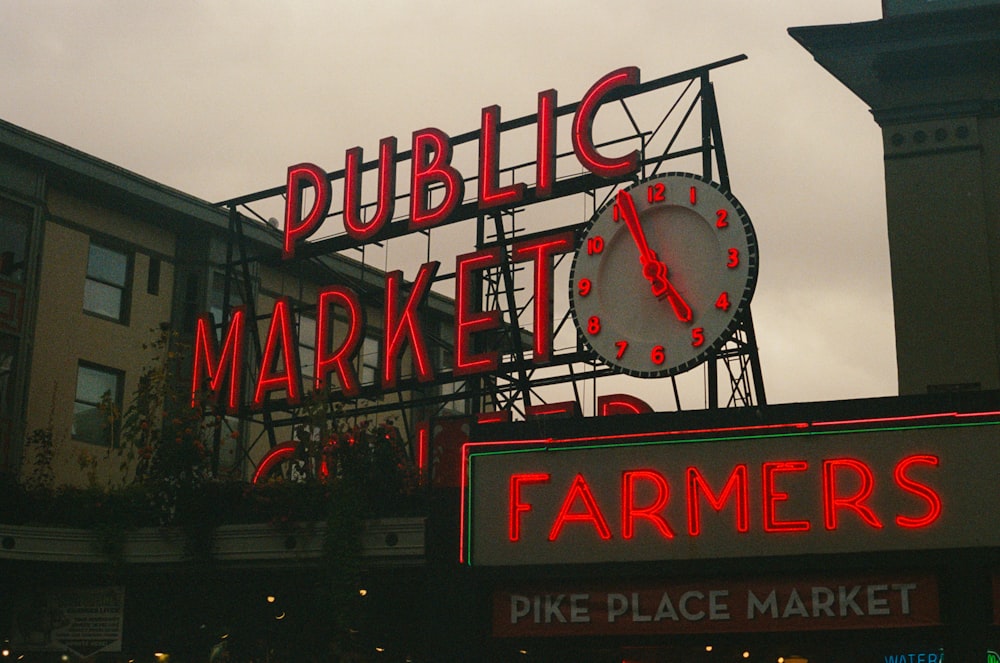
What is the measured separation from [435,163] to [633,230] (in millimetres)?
6574

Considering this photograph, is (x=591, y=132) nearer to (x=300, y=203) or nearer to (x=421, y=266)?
(x=421, y=266)

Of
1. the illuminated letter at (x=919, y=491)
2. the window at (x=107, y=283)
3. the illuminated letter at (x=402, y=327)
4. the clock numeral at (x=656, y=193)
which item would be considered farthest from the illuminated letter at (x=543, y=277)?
the window at (x=107, y=283)

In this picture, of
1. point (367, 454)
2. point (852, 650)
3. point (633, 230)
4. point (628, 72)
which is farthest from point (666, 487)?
point (628, 72)

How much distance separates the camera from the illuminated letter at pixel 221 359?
3086 cm

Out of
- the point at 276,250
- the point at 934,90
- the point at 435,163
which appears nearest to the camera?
the point at 934,90

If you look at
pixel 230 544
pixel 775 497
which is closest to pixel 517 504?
pixel 775 497

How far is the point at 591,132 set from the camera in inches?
1106

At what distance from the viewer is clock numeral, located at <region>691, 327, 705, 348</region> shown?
24.3 metres

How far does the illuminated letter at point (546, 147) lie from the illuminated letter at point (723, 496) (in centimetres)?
1212

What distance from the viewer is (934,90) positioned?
20688 mm

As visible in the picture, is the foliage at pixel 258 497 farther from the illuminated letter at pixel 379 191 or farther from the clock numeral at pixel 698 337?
the illuminated letter at pixel 379 191

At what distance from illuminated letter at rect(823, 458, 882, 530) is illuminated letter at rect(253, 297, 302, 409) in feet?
52.5

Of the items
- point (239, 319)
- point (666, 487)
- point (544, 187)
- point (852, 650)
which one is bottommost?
point (852, 650)

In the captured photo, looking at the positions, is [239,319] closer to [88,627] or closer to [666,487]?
[88,627]
